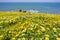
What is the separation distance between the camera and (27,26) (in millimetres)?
10656

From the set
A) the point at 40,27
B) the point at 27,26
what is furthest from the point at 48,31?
the point at 27,26

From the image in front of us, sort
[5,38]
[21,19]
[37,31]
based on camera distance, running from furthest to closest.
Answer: [21,19] < [37,31] < [5,38]

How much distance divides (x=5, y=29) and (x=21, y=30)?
0.94m

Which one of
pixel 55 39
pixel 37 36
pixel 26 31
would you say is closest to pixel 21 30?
pixel 26 31

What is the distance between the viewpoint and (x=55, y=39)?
9.61 metres

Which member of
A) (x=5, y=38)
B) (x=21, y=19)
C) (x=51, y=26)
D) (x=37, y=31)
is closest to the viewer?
(x=5, y=38)

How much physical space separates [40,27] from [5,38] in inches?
86.1

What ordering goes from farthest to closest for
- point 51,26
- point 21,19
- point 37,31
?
point 21,19 < point 51,26 < point 37,31

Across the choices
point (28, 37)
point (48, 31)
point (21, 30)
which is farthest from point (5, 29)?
point (48, 31)

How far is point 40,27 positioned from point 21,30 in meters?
1.11

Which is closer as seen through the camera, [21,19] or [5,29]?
[5,29]

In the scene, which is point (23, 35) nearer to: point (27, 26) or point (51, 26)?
point (27, 26)

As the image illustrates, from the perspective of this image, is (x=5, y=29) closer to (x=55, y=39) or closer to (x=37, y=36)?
(x=37, y=36)

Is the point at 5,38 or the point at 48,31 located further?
the point at 48,31
